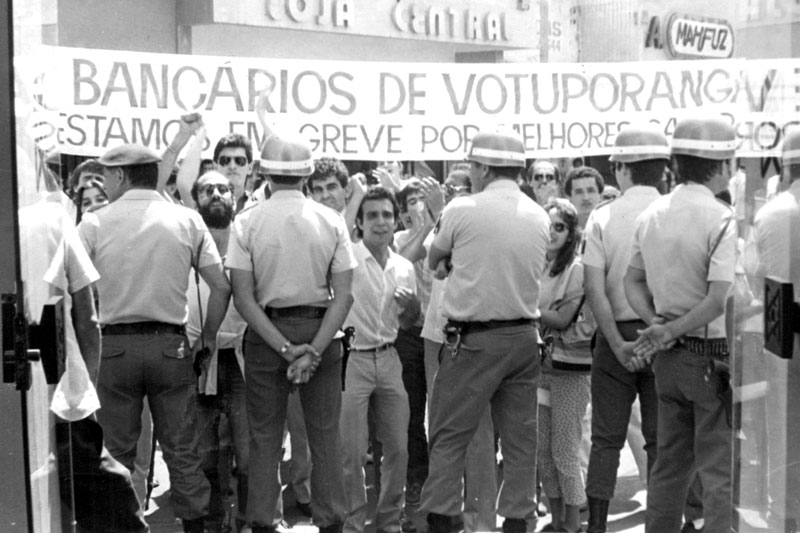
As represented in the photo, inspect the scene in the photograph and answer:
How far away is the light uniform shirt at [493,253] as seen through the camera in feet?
19.5

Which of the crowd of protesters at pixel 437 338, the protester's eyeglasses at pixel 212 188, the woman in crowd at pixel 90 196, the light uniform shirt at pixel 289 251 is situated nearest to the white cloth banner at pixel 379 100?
the woman in crowd at pixel 90 196

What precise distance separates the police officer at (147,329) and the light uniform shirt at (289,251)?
1.05ft

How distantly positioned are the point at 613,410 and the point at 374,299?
1.33 meters

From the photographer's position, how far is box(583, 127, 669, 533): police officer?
622 cm

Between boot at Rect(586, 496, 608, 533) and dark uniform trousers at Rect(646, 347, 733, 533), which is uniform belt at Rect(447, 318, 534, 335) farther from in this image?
boot at Rect(586, 496, 608, 533)

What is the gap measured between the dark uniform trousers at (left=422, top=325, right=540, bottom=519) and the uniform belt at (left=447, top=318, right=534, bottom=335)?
0.02 meters

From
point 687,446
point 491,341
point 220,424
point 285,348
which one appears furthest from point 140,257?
point 687,446

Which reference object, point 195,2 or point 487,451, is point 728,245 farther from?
point 195,2

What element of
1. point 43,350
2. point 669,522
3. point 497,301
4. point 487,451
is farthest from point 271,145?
point 43,350

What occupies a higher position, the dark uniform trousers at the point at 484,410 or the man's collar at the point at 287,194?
the man's collar at the point at 287,194

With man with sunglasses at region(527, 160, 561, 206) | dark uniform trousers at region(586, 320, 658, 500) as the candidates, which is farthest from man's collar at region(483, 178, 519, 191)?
man with sunglasses at region(527, 160, 561, 206)

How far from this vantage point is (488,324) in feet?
19.6

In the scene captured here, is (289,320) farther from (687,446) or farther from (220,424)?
(687,446)

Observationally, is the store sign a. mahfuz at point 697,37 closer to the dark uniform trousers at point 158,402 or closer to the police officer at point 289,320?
the police officer at point 289,320
